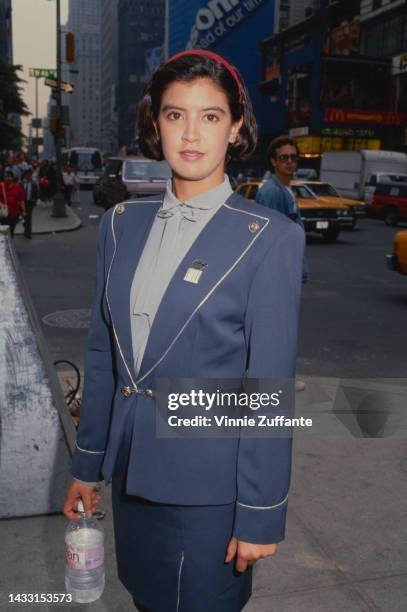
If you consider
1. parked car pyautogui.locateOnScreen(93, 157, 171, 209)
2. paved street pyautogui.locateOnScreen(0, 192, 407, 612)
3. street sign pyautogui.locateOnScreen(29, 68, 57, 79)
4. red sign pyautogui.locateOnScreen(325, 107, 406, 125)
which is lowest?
paved street pyautogui.locateOnScreen(0, 192, 407, 612)

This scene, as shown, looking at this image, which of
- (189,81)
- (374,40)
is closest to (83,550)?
(189,81)

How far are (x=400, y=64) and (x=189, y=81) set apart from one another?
50141 mm

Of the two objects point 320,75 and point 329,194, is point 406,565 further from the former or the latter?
point 320,75

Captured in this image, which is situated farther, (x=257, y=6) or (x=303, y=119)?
(x=257, y=6)

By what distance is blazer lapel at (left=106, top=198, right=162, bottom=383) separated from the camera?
1.97 m

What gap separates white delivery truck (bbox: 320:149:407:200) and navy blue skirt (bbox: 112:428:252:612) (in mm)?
29905

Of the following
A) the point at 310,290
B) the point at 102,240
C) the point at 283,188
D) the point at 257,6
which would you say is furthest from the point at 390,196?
the point at 257,6

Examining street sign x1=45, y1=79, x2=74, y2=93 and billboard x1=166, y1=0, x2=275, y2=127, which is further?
billboard x1=166, y1=0, x2=275, y2=127

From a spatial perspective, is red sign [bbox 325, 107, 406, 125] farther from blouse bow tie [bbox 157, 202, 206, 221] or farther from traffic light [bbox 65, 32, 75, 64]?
blouse bow tie [bbox 157, 202, 206, 221]

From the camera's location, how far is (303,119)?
2034 inches

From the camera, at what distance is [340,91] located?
49.4 metres

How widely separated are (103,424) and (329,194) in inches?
814

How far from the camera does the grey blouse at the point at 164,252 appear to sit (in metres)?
1.94

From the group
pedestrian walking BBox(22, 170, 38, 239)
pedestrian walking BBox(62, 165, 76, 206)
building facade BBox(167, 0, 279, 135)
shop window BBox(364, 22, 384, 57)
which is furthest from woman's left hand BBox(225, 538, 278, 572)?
building facade BBox(167, 0, 279, 135)
